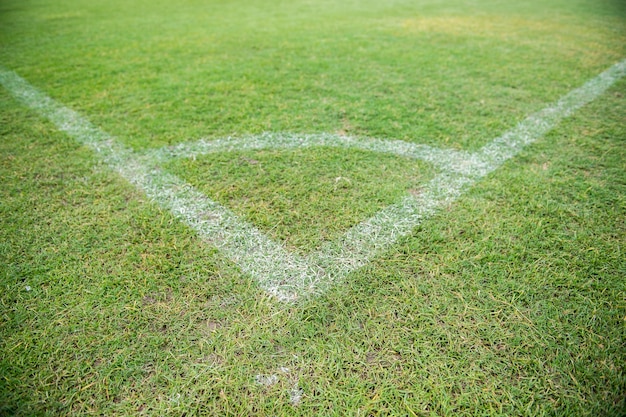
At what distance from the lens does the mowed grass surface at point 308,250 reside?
1.22 metres

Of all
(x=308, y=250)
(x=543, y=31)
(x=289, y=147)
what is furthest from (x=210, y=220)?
(x=543, y=31)

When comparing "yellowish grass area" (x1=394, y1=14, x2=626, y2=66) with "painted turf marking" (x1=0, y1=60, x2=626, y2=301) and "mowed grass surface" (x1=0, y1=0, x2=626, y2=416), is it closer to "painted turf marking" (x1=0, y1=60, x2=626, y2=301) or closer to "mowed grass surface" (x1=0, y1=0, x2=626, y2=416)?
"mowed grass surface" (x1=0, y1=0, x2=626, y2=416)

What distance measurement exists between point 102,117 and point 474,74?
3.70m

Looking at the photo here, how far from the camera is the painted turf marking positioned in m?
1.66

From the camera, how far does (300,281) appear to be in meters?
1.60

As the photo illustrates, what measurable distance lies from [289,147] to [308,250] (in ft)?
3.43

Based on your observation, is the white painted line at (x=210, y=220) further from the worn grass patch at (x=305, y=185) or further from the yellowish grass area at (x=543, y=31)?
the yellowish grass area at (x=543, y=31)

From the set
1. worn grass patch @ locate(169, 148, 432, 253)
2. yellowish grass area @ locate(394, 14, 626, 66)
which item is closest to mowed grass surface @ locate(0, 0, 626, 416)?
worn grass patch @ locate(169, 148, 432, 253)

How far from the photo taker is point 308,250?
175 centimetres

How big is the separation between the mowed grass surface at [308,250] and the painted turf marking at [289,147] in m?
0.08

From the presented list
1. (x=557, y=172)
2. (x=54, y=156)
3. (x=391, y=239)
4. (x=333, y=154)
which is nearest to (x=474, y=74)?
(x=557, y=172)

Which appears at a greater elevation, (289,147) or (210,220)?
(289,147)

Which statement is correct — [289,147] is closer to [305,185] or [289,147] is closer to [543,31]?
[305,185]

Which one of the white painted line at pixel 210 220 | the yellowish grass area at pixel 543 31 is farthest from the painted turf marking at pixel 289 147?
the yellowish grass area at pixel 543 31
